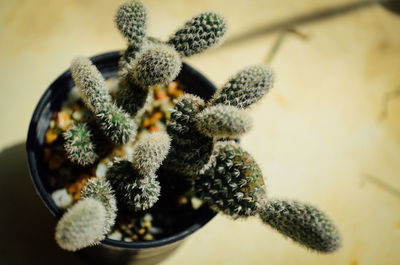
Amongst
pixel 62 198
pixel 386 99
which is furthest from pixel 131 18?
pixel 386 99

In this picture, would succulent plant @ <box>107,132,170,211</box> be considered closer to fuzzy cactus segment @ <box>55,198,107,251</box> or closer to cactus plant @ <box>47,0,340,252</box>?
cactus plant @ <box>47,0,340,252</box>

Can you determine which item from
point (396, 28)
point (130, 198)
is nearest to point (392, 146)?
point (396, 28)

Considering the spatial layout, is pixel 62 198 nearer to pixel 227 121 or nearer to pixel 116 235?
pixel 116 235

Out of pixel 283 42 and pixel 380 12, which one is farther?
pixel 380 12

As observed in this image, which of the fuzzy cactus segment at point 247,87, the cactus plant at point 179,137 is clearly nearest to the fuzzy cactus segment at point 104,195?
the cactus plant at point 179,137

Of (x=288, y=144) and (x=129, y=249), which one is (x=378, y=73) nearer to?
(x=288, y=144)
